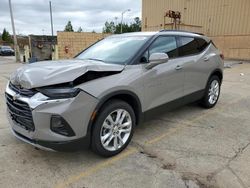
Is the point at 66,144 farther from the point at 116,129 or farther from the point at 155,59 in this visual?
the point at 155,59

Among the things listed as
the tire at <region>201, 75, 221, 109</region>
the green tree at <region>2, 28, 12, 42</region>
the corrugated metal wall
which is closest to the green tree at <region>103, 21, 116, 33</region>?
the green tree at <region>2, 28, 12, 42</region>

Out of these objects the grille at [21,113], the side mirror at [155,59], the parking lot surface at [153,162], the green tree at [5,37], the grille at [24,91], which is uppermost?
the green tree at [5,37]

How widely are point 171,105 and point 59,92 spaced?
2.27m

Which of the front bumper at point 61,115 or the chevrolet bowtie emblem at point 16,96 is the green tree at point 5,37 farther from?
the front bumper at point 61,115

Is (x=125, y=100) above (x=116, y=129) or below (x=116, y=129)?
above

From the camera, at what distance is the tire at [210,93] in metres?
5.53

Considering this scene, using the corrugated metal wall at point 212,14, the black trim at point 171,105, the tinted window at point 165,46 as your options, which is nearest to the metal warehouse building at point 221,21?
the corrugated metal wall at point 212,14

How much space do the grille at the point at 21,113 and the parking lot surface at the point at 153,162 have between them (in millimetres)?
580

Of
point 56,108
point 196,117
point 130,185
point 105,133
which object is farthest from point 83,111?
point 196,117

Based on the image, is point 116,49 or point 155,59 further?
point 116,49

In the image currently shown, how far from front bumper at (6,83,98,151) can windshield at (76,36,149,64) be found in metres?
1.08

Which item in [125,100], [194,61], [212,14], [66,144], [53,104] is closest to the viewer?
[53,104]

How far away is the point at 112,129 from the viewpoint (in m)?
3.41

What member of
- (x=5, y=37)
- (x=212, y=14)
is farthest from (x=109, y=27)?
(x=212, y=14)
